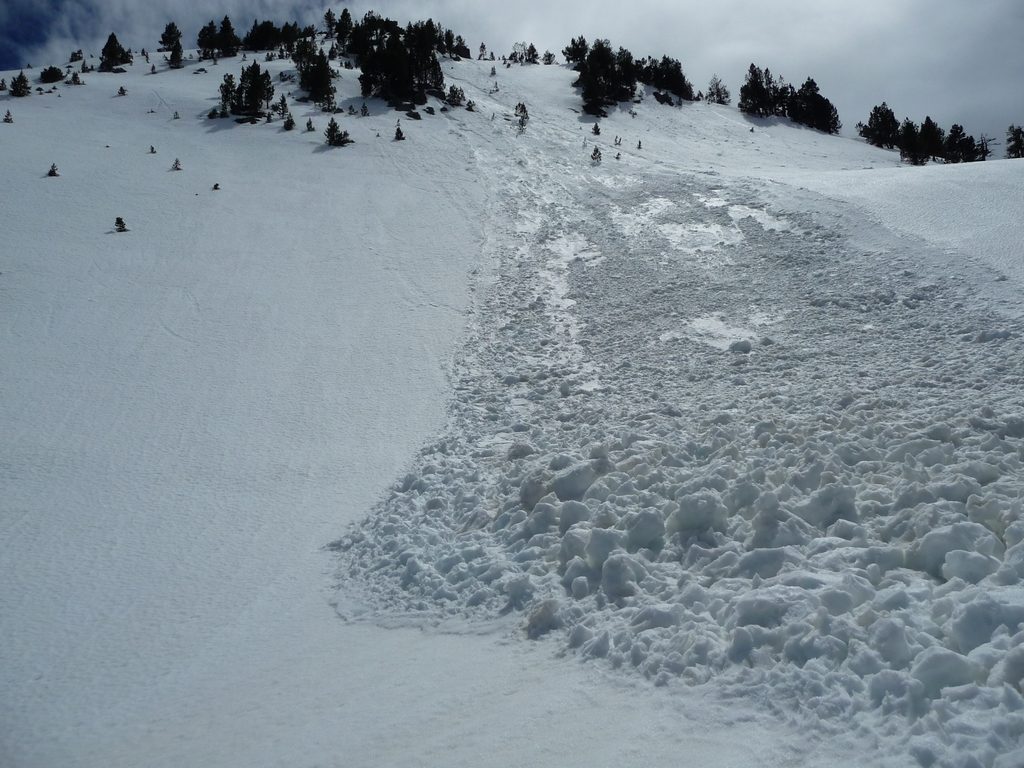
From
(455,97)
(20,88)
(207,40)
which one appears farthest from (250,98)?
(207,40)

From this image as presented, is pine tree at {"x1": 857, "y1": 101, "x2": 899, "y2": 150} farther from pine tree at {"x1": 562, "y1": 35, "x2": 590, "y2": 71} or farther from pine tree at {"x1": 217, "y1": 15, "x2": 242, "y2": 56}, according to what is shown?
pine tree at {"x1": 217, "y1": 15, "x2": 242, "y2": 56}

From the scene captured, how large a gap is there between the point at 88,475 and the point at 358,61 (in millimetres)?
47528

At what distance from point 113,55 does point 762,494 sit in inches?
2128

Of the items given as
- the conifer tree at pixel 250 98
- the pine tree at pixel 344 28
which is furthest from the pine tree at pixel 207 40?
the conifer tree at pixel 250 98

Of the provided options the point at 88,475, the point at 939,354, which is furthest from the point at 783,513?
the point at 88,475

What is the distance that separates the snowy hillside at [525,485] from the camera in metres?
4.92

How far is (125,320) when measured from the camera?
1380cm

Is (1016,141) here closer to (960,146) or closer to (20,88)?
(960,146)

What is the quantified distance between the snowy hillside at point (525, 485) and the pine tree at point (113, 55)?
31.6 m

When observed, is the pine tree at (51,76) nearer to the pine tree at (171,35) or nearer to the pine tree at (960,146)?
the pine tree at (171,35)

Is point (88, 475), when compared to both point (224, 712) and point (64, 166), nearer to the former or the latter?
point (224, 712)

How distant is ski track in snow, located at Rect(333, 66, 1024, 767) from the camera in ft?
15.3

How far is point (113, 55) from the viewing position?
4350cm

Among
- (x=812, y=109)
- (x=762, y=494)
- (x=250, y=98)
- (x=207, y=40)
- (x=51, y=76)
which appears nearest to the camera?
(x=762, y=494)
